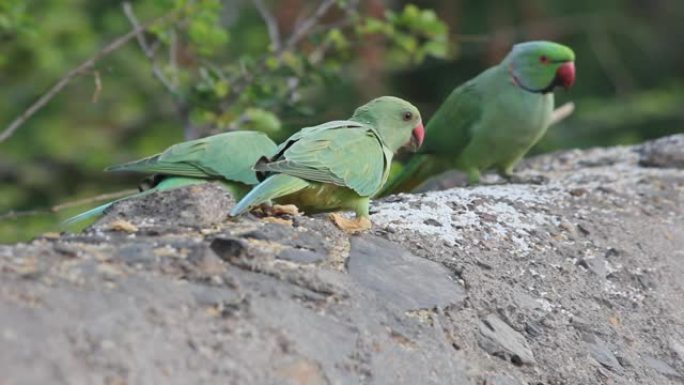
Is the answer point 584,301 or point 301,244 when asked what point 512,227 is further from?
point 301,244

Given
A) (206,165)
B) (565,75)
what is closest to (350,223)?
(206,165)

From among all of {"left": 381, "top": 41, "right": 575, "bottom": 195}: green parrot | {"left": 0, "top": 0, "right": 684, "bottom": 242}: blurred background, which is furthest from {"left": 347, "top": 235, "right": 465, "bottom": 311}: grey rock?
{"left": 381, "top": 41, "right": 575, "bottom": 195}: green parrot

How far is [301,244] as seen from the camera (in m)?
2.54

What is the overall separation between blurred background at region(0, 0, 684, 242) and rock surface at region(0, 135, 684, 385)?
126cm

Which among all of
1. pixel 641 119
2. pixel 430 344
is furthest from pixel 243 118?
pixel 641 119

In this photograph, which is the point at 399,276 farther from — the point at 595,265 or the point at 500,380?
the point at 595,265

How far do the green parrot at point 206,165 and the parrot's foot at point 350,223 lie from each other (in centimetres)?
32

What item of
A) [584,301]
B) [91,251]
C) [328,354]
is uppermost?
[91,251]

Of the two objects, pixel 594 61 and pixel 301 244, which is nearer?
pixel 301 244

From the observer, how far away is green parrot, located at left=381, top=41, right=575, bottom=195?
4.64 metres

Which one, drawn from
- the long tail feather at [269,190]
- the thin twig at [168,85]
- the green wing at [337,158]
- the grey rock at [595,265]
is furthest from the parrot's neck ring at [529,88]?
the long tail feather at [269,190]

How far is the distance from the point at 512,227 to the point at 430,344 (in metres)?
0.81

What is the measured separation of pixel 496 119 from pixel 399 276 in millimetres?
2157

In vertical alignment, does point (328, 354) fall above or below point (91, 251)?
below
